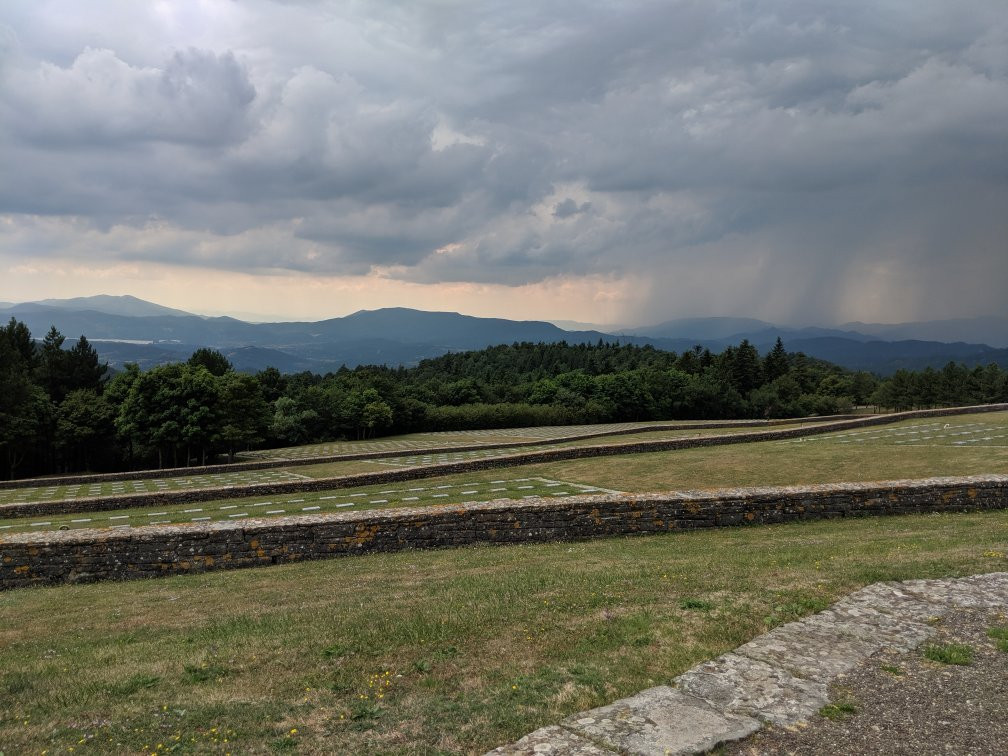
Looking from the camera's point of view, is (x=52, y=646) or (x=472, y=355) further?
(x=472, y=355)

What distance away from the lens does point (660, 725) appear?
421 cm

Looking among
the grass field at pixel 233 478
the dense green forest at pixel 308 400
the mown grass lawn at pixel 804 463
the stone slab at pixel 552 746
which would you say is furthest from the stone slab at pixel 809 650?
the dense green forest at pixel 308 400

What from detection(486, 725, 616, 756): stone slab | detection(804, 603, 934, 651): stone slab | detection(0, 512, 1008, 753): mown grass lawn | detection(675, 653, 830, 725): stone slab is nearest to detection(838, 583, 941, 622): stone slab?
detection(804, 603, 934, 651): stone slab

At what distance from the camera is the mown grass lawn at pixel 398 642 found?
4.64 metres

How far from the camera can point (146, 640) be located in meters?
7.34

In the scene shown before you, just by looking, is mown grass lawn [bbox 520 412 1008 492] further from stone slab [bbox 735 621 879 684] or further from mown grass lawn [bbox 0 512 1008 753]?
stone slab [bbox 735 621 879 684]

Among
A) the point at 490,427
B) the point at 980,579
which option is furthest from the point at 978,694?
the point at 490,427

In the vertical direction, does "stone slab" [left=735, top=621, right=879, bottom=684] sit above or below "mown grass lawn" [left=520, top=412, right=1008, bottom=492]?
above

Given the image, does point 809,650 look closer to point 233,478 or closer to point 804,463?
point 804,463

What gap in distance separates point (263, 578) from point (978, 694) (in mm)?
10105

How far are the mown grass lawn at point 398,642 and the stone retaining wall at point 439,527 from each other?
1.32 m

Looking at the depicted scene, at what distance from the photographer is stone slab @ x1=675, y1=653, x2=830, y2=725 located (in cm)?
441

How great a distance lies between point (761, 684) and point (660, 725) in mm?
1105

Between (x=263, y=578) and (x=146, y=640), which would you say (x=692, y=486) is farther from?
(x=146, y=640)
